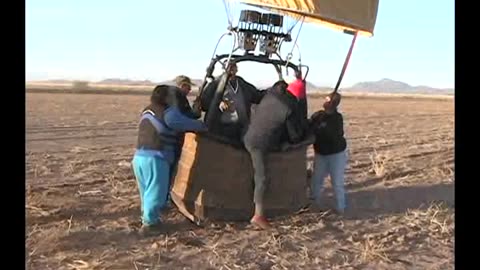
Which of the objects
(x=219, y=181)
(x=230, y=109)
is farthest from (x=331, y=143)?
(x=219, y=181)

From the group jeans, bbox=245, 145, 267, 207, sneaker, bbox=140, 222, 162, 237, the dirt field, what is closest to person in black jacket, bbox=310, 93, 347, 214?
the dirt field

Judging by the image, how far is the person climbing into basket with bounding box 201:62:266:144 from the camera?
27.2 ft

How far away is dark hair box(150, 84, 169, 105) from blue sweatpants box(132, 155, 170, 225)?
615 millimetres

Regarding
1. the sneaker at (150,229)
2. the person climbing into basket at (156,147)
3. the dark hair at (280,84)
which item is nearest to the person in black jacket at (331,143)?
the dark hair at (280,84)

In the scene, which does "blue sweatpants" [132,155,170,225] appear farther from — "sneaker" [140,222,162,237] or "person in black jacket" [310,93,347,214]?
"person in black jacket" [310,93,347,214]

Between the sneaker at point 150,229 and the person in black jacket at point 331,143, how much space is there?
8.27 feet

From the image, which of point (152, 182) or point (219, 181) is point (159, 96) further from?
point (219, 181)

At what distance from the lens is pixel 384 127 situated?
25.6 metres

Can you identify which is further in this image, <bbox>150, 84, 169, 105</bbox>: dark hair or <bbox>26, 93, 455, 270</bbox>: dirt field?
<bbox>150, 84, 169, 105</bbox>: dark hair

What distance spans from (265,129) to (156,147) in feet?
4.29

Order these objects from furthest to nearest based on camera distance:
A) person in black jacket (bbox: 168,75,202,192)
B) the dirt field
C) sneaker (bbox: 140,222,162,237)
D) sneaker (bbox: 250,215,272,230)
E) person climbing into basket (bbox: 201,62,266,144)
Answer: person climbing into basket (bbox: 201,62,266,144)
sneaker (bbox: 250,215,272,230)
person in black jacket (bbox: 168,75,202,192)
sneaker (bbox: 140,222,162,237)
the dirt field

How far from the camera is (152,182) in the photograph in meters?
7.52

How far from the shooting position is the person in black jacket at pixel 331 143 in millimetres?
8898
